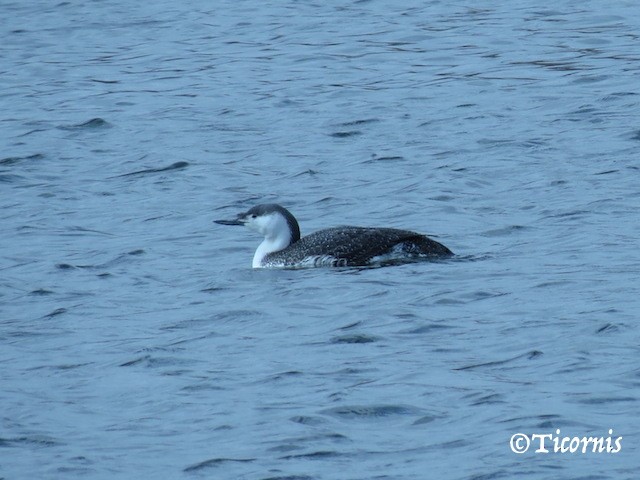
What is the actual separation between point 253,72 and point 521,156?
6019 mm

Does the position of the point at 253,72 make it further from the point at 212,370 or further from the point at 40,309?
the point at 212,370

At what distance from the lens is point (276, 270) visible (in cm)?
1239

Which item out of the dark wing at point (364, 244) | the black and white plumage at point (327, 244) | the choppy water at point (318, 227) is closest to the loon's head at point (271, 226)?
the black and white plumage at point (327, 244)

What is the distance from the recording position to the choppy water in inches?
324

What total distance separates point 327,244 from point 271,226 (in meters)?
0.73

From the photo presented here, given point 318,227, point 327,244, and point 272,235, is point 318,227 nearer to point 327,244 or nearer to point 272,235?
Answer: point 272,235

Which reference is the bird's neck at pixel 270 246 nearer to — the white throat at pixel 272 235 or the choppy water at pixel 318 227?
the white throat at pixel 272 235

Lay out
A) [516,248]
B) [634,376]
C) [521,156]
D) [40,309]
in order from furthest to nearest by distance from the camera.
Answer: [521,156]
[516,248]
[40,309]
[634,376]

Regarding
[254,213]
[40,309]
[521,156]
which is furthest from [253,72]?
[40,309]

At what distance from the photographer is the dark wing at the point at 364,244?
1180cm

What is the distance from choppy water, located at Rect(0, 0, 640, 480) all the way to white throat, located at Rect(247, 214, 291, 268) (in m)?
0.24

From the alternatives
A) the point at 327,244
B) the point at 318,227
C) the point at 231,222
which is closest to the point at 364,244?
the point at 327,244

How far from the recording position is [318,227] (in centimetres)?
1356

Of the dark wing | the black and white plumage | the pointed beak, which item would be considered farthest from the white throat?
the dark wing
